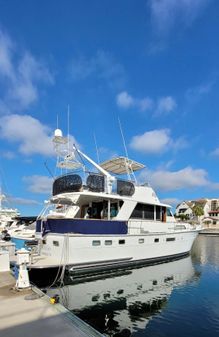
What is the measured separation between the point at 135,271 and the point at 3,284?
9.38 m

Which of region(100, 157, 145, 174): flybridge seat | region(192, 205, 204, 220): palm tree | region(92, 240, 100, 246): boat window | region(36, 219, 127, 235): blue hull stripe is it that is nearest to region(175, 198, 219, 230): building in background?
region(192, 205, 204, 220): palm tree

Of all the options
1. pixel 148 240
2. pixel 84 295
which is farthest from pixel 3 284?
pixel 148 240

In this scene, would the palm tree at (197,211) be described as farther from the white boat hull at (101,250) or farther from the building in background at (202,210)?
the white boat hull at (101,250)

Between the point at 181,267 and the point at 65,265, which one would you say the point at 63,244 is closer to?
the point at 65,265

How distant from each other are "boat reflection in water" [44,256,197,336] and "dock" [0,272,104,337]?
8.25ft

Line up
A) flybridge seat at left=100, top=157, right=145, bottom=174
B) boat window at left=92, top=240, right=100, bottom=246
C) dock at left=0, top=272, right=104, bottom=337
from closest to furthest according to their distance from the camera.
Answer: dock at left=0, top=272, right=104, bottom=337 → boat window at left=92, top=240, right=100, bottom=246 → flybridge seat at left=100, top=157, right=145, bottom=174

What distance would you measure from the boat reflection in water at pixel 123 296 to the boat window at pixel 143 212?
3056 mm

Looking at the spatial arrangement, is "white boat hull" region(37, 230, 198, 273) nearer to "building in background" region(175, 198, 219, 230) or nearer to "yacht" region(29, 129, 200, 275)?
"yacht" region(29, 129, 200, 275)

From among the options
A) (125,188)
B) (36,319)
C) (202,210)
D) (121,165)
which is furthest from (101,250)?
(202,210)

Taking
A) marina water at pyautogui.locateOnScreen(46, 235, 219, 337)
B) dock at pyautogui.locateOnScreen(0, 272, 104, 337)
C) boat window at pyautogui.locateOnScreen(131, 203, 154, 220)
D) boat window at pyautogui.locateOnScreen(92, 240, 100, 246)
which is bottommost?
marina water at pyautogui.locateOnScreen(46, 235, 219, 337)

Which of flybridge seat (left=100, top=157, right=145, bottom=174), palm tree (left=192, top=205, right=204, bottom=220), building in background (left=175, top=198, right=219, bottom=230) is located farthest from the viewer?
palm tree (left=192, top=205, right=204, bottom=220)

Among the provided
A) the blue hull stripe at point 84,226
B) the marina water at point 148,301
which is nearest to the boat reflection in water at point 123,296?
the marina water at point 148,301

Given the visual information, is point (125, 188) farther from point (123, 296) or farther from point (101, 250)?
point (123, 296)

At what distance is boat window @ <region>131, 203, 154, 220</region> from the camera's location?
1822 cm
